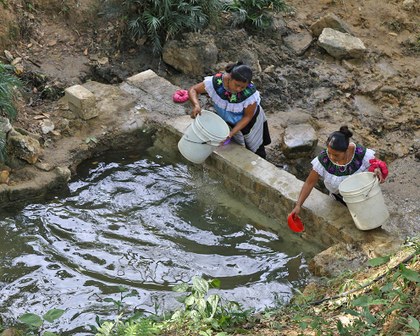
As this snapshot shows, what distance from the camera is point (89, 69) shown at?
8.02 m

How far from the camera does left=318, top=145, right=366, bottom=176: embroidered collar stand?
17.7 ft

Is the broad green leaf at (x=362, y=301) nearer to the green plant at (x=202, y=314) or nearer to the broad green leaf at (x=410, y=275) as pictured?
the broad green leaf at (x=410, y=275)

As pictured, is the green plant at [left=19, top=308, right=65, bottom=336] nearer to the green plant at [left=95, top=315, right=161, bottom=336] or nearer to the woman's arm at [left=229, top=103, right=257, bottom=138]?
the green plant at [left=95, top=315, right=161, bottom=336]

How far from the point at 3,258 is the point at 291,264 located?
2.43 metres

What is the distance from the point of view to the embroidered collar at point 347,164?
5.41 metres

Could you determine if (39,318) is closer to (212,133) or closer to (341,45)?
(212,133)

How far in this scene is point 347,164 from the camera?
541 cm

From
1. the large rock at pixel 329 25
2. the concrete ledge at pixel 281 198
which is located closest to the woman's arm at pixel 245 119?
the concrete ledge at pixel 281 198

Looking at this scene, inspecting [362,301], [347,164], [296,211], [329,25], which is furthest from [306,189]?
[329,25]

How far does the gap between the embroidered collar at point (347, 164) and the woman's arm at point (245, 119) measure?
111 cm

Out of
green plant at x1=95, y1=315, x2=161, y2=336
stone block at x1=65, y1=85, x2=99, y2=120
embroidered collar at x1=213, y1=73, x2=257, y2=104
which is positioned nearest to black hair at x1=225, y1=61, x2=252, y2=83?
embroidered collar at x1=213, y1=73, x2=257, y2=104

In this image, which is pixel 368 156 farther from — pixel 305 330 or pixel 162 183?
pixel 162 183

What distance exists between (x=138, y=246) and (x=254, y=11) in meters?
4.36

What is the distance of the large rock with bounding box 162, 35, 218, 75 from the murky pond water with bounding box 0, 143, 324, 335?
1.78 meters
